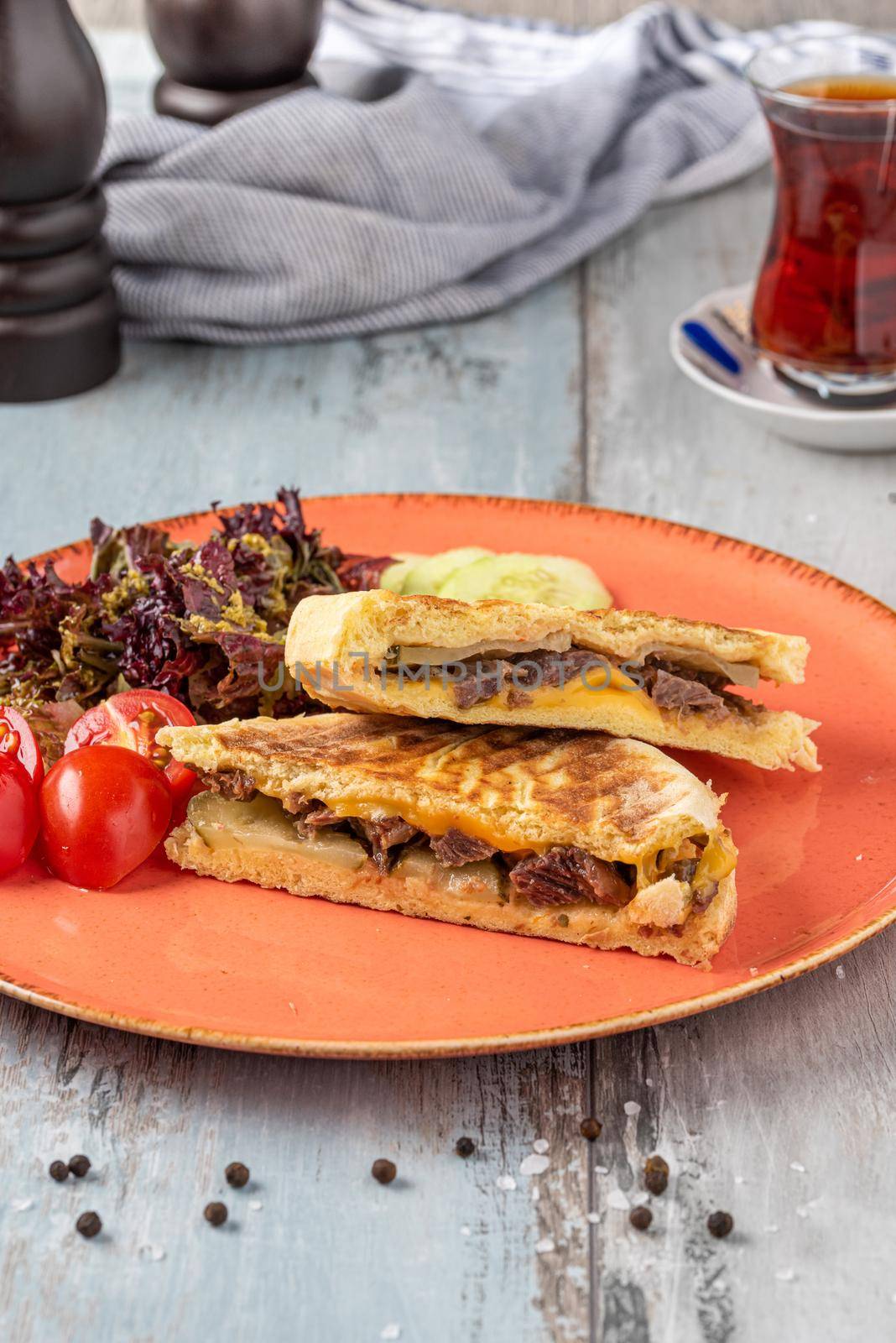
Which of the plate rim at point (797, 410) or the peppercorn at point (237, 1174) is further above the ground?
the peppercorn at point (237, 1174)

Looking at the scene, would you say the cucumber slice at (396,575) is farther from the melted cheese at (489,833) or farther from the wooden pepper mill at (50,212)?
the wooden pepper mill at (50,212)

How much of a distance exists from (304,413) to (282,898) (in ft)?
10.6

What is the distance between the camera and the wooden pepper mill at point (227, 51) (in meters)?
6.54

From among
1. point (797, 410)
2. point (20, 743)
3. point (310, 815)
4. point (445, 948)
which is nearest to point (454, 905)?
point (445, 948)

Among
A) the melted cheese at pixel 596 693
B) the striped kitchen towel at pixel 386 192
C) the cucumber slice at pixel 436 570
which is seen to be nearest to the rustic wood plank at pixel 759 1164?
the melted cheese at pixel 596 693

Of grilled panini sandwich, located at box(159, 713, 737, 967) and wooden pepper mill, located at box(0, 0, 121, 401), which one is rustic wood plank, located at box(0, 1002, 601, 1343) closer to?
grilled panini sandwich, located at box(159, 713, 737, 967)

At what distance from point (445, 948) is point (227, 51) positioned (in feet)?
15.7

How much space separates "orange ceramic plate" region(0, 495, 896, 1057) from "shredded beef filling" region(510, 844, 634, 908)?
0.11 m

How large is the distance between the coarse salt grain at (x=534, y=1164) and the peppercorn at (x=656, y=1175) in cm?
19

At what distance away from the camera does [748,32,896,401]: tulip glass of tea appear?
526 centimetres

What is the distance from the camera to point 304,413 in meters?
6.34

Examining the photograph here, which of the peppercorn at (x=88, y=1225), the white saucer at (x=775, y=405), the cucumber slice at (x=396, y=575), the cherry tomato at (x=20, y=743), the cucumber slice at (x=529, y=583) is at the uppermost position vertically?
the cherry tomato at (x=20, y=743)

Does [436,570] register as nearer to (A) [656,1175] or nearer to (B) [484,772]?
(B) [484,772]

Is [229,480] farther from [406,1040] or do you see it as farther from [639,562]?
[406,1040]
